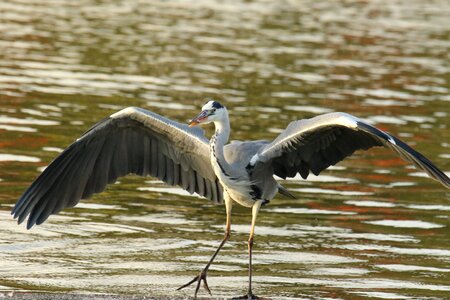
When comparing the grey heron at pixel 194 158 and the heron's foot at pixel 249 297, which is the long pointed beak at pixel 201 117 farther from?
the heron's foot at pixel 249 297

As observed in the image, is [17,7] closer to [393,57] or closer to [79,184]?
[393,57]

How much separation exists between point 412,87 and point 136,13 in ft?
33.7

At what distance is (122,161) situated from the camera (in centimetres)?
1058

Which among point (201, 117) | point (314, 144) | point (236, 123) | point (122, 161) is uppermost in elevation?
point (201, 117)

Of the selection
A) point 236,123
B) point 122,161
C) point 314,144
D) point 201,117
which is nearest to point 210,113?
point 201,117

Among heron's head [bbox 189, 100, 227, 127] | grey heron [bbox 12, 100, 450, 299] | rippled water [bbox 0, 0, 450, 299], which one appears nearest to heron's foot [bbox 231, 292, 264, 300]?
grey heron [bbox 12, 100, 450, 299]

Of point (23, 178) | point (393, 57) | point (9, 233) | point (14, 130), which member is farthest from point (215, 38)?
point (9, 233)

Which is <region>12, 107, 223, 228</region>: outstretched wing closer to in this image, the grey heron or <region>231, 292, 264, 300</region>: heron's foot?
the grey heron

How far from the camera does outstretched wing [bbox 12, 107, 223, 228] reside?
1020cm

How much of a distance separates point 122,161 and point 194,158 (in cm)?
61

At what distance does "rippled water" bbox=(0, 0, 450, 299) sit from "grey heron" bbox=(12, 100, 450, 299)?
2.17 feet

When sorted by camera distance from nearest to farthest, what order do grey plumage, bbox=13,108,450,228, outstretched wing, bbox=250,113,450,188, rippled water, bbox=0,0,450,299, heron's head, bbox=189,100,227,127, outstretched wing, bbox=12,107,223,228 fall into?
outstretched wing, bbox=250,113,450,188, heron's head, bbox=189,100,227,127, grey plumage, bbox=13,108,450,228, outstretched wing, bbox=12,107,223,228, rippled water, bbox=0,0,450,299

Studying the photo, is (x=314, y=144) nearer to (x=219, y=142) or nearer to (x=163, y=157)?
(x=219, y=142)

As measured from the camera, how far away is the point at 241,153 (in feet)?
33.2
